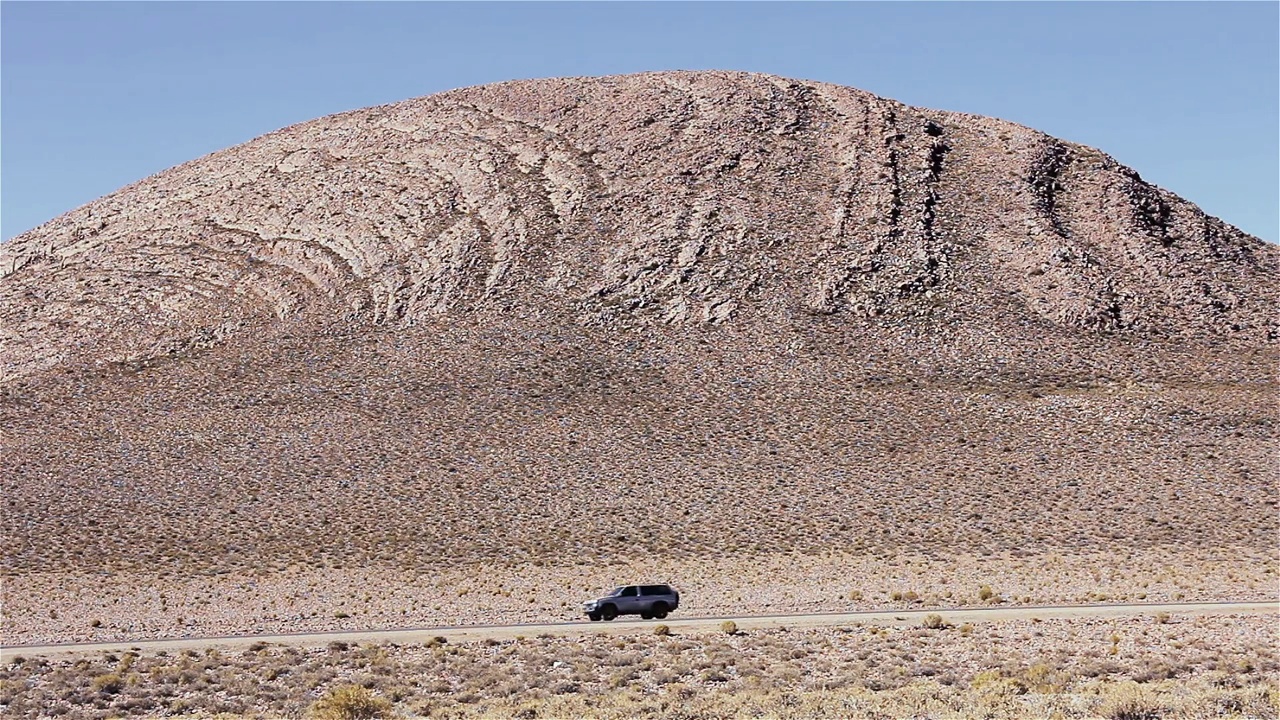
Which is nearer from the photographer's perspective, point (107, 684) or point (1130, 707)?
point (1130, 707)

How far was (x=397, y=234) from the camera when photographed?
76.4 meters

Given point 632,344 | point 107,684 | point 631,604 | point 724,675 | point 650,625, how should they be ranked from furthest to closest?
1. point 632,344
2. point 631,604
3. point 650,625
4. point 724,675
5. point 107,684

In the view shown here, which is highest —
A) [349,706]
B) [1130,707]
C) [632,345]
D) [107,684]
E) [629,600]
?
[632,345]

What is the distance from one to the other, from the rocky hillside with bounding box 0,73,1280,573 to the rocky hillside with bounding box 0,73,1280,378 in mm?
243

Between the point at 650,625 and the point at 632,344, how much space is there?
32.4 meters

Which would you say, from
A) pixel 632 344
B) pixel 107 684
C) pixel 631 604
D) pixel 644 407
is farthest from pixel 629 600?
pixel 632 344

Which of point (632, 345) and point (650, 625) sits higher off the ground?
point (632, 345)

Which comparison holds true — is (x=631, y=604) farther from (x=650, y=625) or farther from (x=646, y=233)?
(x=646, y=233)

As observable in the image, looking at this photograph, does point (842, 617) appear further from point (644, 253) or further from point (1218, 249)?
point (1218, 249)

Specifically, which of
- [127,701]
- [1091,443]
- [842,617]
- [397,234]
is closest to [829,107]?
[397,234]

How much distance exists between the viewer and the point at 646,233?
243 feet

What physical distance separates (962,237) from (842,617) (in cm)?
4246

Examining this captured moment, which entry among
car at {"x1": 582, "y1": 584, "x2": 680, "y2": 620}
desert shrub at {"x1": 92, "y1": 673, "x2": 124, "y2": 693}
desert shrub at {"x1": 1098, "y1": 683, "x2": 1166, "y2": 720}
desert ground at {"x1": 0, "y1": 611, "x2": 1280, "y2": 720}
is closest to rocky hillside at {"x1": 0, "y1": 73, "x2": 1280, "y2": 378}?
car at {"x1": 582, "y1": 584, "x2": 680, "y2": 620}

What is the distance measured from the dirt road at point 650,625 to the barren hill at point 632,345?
1054cm
